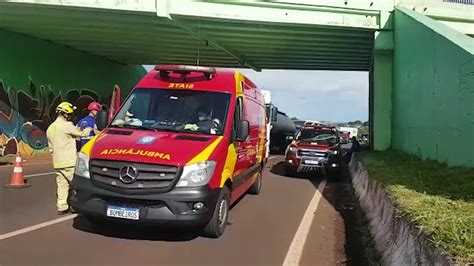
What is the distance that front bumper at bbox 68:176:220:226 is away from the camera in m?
6.48

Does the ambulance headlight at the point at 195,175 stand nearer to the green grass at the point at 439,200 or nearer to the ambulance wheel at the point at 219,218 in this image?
the ambulance wheel at the point at 219,218

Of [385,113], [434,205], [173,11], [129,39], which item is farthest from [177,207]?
[129,39]

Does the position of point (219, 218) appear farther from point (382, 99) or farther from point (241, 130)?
point (382, 99)

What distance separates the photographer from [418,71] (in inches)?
518

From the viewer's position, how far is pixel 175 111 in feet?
26.0

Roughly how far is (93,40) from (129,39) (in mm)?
1918

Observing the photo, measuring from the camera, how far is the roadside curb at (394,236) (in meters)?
4.43

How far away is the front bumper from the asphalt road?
37 cm

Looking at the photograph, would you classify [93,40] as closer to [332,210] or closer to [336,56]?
[336,56]

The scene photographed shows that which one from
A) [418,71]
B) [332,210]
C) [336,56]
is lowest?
[332,210]

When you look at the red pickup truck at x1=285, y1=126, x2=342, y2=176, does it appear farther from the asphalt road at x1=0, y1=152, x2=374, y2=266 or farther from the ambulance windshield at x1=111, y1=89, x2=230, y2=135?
the ambulance windshield at x1=111, y1=89, x2=230, y2=135

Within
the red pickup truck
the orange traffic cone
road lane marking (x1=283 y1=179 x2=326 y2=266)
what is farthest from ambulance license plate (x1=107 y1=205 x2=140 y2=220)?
the red pickup truck

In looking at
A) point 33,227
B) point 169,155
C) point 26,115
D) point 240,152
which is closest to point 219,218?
point 169,155

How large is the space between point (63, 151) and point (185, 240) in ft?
9.23
